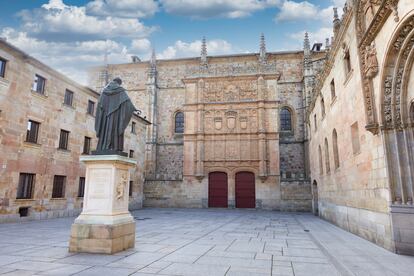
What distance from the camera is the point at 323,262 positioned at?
598 cm

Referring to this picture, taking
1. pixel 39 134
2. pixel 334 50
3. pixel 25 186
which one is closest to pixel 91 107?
pixel 39 134

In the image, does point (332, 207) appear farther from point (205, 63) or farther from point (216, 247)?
point (205, 63)

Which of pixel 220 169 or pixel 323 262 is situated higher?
pixel 220 169

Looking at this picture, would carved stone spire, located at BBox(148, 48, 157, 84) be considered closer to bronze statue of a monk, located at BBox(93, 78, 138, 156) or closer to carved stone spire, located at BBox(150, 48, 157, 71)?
carved stone spire, located at BBox(150, 48, 157, 71)

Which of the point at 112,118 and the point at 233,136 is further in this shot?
the point at 233,136

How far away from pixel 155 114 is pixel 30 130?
58.9 ft

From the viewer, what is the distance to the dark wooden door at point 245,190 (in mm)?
24641

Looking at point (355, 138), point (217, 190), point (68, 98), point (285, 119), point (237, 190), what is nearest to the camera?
point (355, 138)

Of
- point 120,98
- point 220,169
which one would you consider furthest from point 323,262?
point 220,169

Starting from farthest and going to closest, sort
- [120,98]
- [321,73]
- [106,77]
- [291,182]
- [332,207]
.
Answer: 1. [106,77]
2. [291,182]
3. [321,73]
4. [332,207]
5. [120,98]

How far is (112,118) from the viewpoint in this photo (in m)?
7.39

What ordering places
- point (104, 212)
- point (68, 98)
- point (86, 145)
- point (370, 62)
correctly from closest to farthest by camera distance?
point (104, 212), point (370, 62), point (68, 98), point (86, 145)

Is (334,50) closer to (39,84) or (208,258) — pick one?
(208,258)

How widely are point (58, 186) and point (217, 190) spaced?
13364 mm
